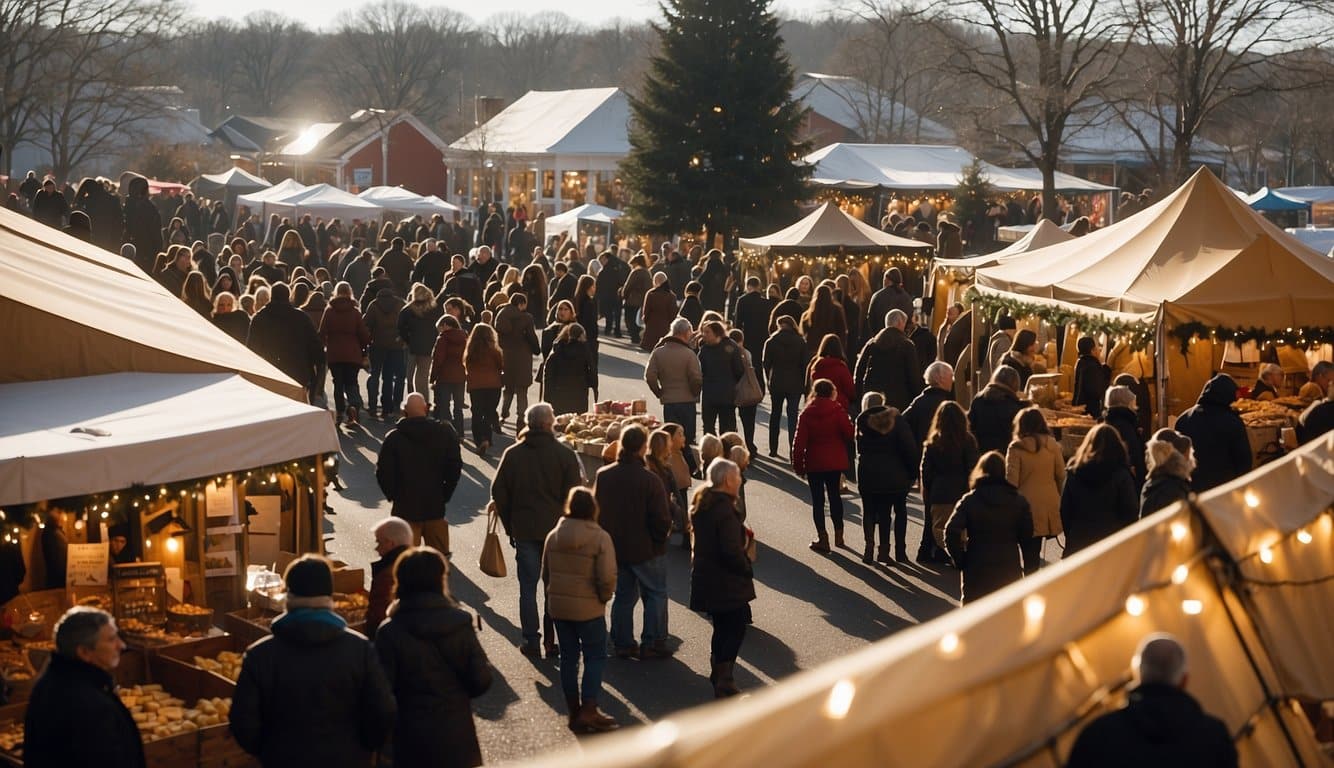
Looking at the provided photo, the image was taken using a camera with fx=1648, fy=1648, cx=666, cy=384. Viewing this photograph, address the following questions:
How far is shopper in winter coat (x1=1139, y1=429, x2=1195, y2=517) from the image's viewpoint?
958 cm

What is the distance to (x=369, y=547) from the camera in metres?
13.6

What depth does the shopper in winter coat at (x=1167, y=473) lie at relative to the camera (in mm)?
9578

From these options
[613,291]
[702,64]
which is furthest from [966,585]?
[702,64]

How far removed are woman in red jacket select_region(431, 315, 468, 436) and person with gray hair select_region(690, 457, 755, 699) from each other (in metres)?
8.52

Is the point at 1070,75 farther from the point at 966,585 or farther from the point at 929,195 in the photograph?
the point at 966,585

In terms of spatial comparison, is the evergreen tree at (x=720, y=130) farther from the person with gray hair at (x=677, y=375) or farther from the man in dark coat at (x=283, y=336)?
the person with gray hair at (x=677, y=375)

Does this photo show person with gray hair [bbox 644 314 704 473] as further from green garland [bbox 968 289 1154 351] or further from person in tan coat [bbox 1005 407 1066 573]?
person in tan coat [bbox 1005 407 1066 573]

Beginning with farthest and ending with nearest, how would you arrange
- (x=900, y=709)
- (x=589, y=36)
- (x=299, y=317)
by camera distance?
(x=589, y=36) < (x=299, y=317) < (x=900, y=709)

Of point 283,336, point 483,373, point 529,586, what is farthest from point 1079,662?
point 283,336

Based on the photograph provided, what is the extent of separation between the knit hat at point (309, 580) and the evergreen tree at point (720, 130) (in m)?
33.4

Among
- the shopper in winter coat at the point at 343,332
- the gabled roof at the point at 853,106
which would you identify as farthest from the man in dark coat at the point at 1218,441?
the gabled roof at the point at 853,106

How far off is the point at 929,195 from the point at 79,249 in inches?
1500

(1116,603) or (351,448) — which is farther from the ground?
(1116,603)

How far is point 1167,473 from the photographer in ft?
31.6
